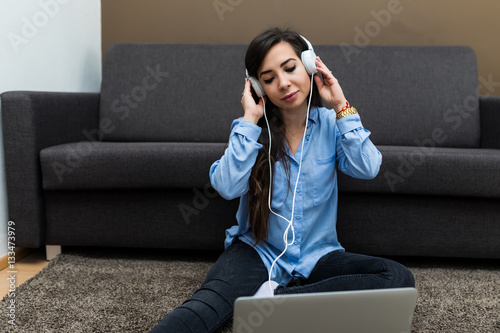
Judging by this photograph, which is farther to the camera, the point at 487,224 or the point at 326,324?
the point at 487,224

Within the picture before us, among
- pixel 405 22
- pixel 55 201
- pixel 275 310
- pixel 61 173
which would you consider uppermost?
pixel 405 22

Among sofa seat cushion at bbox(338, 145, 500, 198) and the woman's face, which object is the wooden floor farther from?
sofa seat cushion at bbox(338, 145, 500, 198)

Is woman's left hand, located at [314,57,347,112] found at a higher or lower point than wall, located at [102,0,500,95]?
lower

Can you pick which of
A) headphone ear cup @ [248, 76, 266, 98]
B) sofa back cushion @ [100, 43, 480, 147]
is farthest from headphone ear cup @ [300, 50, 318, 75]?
sofa back cushion @ [100, 43, 480, 147]

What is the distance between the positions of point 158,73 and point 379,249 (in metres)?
1.37

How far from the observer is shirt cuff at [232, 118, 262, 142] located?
1.28 meters

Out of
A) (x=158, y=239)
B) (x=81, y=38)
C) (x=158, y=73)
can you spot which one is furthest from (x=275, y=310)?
(x=81, y=38)

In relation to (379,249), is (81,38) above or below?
above

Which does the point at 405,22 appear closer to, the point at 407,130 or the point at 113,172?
the point at 407,130

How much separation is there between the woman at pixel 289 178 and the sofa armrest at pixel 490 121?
45.6 inches

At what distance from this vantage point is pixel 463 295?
4.91 feet

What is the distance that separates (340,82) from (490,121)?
0.72 m

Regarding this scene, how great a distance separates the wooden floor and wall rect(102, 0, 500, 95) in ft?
4.57

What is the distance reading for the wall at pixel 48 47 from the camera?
5.90 feet
